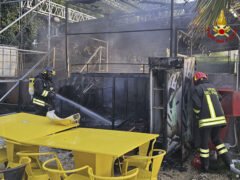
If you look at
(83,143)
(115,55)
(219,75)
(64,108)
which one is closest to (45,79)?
(64,108)

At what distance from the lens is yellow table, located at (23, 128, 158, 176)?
8.57ft

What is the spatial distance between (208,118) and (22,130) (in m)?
3.04

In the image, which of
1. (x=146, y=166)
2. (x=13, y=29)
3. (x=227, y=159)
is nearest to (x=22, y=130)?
(x=146, y=166)

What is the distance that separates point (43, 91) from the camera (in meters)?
6.16

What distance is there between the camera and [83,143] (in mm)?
2875

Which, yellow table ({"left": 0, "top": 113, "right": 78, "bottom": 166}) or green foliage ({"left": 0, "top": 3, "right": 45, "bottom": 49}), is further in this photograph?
green foliage ({"left": 0, "top": 3, "right": 45, "bottom": 49})

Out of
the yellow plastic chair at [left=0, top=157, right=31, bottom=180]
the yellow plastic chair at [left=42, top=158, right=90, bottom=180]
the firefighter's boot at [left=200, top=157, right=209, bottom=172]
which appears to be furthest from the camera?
the firefighter's boot at [left=200, top=157, right=209, bottom=172]

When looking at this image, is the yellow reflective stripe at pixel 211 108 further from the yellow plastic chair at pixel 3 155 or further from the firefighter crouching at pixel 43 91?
the firefighter crouching at pixel 43 91

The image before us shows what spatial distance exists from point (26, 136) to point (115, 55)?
10.0 metres

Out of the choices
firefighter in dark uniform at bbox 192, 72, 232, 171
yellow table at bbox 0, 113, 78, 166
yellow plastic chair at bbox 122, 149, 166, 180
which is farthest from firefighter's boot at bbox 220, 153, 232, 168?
yellow table at bbox 0, 113, 78, 166

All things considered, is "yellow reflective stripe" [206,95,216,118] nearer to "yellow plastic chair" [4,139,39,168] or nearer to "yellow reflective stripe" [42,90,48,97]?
"yellow plastic chair" [4,139,39,168]

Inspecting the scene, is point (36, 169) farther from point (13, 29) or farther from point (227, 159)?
point (13, 29)

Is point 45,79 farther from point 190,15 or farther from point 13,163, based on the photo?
point 190,15

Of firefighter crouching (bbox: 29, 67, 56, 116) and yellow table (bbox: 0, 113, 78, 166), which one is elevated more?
firefighter crouching (bbox: 29, 67, 56, 116)
